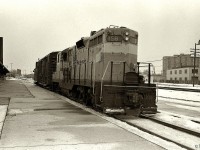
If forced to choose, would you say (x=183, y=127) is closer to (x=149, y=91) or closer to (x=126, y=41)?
(x=149, y=91)

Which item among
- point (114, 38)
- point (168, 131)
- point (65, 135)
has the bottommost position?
point (168, 131)

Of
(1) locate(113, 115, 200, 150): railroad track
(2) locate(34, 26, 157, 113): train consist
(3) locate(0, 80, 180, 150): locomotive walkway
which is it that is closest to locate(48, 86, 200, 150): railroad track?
(1) locate(113, 115, 200, 150): railroad track

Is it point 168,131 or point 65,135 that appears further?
point 168,131

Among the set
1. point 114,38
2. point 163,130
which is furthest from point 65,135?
point 114,38

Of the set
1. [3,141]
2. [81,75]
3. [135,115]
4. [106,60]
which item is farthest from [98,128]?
[81,75]

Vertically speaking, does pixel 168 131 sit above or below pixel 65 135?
below

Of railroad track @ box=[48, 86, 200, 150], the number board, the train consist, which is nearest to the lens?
railroad track @ box=[48, 86, 200, 150]

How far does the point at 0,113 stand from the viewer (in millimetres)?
10391

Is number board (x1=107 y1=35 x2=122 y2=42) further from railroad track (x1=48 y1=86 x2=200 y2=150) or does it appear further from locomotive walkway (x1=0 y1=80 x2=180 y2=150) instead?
locomotive walkway (x1=0 y1=80 x2=180 y2=150)

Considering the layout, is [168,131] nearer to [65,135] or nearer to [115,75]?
[65,135]

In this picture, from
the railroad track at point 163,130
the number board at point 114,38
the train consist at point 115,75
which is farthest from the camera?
the number board at point 114,38

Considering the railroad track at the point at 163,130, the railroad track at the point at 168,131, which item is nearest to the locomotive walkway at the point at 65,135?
the railroad track at the point at 163,130

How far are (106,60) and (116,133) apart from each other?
482cm

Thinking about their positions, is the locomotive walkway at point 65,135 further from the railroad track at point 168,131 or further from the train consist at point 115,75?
the train consist at point 115,75
